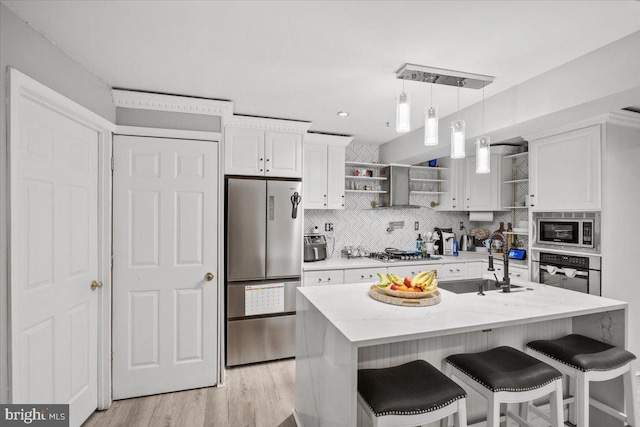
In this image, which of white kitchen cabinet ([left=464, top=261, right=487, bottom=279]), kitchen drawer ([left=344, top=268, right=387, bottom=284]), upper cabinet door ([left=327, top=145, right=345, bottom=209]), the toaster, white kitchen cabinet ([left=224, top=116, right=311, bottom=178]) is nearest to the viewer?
white kitchen cabinet ([left=224, top=116, right=311, bottom=178])

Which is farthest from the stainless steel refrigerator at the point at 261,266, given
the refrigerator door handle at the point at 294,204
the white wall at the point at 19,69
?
the white wall at the point at 19,69

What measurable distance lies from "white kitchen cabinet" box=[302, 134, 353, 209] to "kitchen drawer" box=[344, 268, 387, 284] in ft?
2.74

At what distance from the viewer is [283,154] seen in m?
3.39

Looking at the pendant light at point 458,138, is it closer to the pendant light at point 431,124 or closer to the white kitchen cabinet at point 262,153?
the pendant light at point 431,124

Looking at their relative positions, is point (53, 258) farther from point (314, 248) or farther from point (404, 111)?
Answer: point (314, 248)

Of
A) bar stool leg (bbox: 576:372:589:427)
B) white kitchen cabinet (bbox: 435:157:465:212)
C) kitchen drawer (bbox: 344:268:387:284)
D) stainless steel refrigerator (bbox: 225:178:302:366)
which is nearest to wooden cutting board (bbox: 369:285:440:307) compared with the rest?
bar stool leg (bbox: 576:372:589:427)

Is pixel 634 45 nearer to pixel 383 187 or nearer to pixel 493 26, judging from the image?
pixel 493 26

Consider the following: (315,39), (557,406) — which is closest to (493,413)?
(557,406)

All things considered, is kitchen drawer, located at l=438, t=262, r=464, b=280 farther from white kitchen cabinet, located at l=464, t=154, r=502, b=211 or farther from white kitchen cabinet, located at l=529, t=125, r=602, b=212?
white kitchen cabinet, located at l=529, t=125, r=602, b=212

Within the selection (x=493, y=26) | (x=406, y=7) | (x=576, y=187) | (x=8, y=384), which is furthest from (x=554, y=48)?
(x=8, y=384)

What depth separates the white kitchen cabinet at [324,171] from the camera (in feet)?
12.7

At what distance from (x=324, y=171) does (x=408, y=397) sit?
2.86 m

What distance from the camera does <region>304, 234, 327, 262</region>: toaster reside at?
3750 millimetres

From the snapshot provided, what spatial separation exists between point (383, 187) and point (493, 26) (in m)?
2.87
